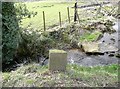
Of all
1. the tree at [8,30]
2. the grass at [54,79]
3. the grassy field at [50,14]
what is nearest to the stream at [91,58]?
the tree at [8,30]

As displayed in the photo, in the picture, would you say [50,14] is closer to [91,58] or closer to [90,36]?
[90,36]

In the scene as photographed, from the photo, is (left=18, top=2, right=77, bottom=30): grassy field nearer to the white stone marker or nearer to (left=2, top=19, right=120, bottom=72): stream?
(left=2, top=19, right=120, bottom=72): stream

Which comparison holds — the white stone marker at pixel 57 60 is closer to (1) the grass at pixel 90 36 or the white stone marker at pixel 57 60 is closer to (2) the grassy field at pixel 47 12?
(1) the grass at pixel 90 36

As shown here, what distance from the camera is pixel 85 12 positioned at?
40.2 ft

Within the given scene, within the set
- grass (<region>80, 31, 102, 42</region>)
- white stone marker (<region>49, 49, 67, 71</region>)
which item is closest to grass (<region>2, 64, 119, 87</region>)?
white stone marker (<region>49, 49, 67, 71</region>)

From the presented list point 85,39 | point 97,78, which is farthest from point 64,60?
point 85,39

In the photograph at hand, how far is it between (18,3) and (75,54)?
195 centimetres

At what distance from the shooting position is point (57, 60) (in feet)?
13.4

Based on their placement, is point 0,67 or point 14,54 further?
point 14,54

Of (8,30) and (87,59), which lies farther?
(87,59)

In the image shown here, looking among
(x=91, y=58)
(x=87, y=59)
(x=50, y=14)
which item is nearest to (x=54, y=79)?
(x=87, y=59)

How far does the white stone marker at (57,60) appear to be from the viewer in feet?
13.3

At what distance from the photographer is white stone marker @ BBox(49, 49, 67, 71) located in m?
4.05

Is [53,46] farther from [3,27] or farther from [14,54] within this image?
[3,27]
